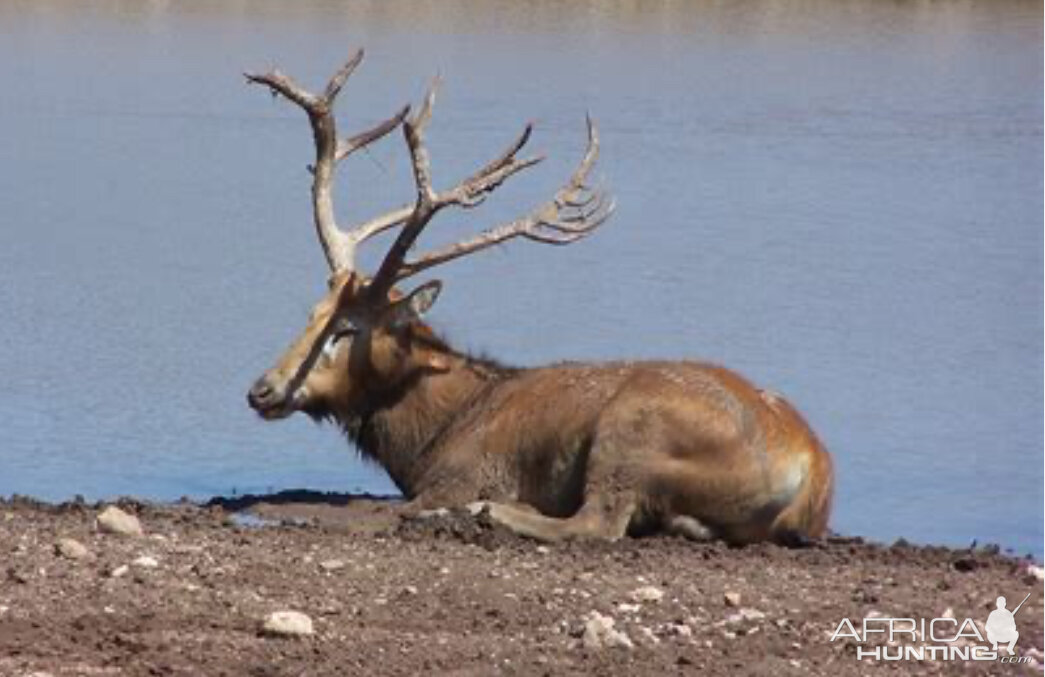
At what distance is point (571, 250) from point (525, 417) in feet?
26.7

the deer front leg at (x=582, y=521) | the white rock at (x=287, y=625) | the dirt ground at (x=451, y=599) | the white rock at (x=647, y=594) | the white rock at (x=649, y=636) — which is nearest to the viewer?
the dirt ground at (x=451, y=599)

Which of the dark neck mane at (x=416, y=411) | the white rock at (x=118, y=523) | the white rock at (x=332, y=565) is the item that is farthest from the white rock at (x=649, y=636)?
the dark neck mane at (x=416, y=411)

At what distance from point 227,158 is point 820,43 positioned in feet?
58.9

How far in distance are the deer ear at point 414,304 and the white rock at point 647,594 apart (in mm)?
2588

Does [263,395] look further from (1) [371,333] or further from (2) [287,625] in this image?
(2) [287,625]

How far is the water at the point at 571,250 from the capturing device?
12.3 m

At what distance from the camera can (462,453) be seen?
9.98 metres

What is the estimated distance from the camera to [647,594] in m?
7.89

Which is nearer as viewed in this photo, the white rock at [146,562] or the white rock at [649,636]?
the white rock at [649,636]

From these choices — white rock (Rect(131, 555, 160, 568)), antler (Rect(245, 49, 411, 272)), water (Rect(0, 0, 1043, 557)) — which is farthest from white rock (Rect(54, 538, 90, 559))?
water (Rect(0, 0, 1043, 557))

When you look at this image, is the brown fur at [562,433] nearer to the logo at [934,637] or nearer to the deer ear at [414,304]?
the deer ear at [414,304]

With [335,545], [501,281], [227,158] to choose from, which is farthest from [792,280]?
[335,545]

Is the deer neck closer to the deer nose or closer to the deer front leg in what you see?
the deer nose

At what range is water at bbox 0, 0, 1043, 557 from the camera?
1226 cm
